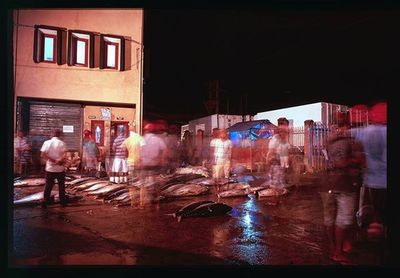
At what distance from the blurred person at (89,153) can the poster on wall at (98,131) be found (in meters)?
0.37

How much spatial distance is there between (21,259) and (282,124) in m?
6.49

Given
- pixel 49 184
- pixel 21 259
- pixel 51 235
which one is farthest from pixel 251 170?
pixel 21 259

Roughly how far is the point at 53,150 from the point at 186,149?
752 cm

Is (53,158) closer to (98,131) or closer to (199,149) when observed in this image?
(98,131)

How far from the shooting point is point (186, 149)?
15.1 metres

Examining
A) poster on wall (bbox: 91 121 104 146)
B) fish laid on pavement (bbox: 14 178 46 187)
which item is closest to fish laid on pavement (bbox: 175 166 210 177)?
poster on wall (bbox: 91 121 104 146)

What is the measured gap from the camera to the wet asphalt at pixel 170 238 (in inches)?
200

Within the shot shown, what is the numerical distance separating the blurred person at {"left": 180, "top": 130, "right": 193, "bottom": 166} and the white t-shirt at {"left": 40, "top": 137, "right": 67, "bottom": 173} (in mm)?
7010

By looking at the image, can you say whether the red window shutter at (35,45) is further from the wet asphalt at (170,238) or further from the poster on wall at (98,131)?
the wet asphalt at (170,238)

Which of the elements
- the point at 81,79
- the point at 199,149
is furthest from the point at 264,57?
the point at 81,79

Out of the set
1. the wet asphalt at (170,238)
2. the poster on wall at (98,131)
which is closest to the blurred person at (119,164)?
the wet asphalt at (170,238)

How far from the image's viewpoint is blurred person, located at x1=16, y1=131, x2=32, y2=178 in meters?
10.6

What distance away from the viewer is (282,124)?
898cm

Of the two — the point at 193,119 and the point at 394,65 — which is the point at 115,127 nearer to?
the point at 193,119
